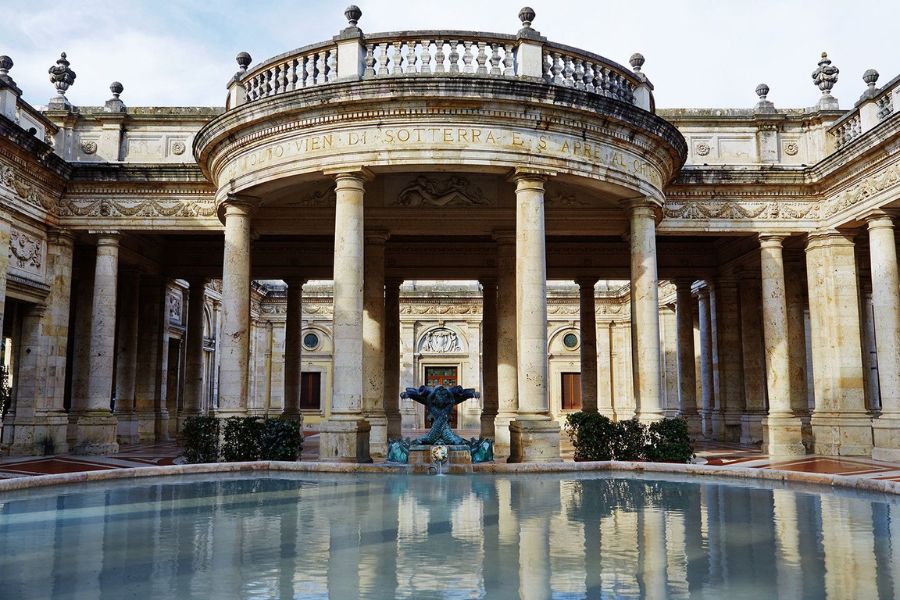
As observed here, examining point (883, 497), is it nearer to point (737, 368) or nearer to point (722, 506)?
point (722, 506)

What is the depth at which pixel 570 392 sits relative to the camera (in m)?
39.8

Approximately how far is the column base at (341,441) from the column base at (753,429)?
14.0 metres

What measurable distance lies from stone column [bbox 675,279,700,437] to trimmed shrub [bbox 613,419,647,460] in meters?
11.0

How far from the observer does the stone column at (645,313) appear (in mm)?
15680

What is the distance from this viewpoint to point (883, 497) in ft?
34.8

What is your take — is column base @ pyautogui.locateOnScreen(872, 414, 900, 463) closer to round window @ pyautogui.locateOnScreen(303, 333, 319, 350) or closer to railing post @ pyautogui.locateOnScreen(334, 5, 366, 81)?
railing post @ pyautogui.locateOnScreen(334, 5, 366, 81)

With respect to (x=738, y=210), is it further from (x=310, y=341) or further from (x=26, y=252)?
(x=310, y=341)

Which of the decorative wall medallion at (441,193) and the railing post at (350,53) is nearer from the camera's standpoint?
the railing post at (350,53)

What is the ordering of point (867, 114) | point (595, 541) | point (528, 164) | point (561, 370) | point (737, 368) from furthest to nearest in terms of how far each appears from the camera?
point (561, 370) < point (737, 368) < point (867, 114) < point (528, 164) < point (595, 541)

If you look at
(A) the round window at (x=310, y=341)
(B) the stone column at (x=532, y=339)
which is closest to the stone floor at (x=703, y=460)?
(B) the stone column at (x=532, y=339)

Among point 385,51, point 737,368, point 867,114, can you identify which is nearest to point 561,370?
point 737,368

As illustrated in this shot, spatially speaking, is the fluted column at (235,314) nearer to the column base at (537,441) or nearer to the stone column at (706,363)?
the column base at (537,441)

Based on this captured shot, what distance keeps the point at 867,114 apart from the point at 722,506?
12.4 m

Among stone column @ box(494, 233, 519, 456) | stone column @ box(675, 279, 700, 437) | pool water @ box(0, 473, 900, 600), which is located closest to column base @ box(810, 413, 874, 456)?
stone column @ box(675, 279, 700, 437)
